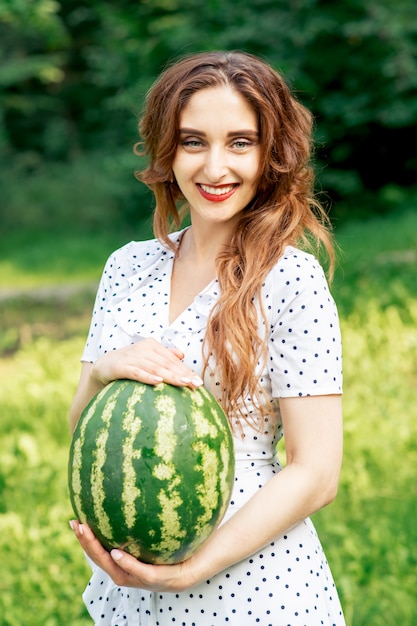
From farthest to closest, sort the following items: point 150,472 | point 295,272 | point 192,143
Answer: point 192,143 < point 295,272 < point 150,472

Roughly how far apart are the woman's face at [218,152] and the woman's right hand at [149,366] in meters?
0.43

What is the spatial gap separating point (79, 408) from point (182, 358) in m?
0.43

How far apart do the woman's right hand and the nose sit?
45cm

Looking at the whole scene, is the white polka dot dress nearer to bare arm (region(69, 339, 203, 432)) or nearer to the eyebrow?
bare arm (region(69, 339, 203, 432))

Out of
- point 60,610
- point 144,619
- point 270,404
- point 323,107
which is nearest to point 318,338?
point 270,404

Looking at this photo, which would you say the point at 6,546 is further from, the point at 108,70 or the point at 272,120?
the point at 108,70

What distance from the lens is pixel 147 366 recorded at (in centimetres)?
194

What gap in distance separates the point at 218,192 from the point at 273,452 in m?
0.69

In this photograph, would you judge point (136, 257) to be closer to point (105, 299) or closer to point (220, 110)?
point (105, 299)

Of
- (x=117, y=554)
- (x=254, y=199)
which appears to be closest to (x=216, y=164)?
(x=254, y=199)

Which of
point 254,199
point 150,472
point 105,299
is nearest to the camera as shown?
point 150,472

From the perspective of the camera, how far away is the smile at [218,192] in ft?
7.27

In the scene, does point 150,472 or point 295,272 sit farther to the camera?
point 295,272

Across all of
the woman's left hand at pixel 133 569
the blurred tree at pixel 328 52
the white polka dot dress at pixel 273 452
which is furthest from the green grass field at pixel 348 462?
the blurred tree at pixel 328 52
